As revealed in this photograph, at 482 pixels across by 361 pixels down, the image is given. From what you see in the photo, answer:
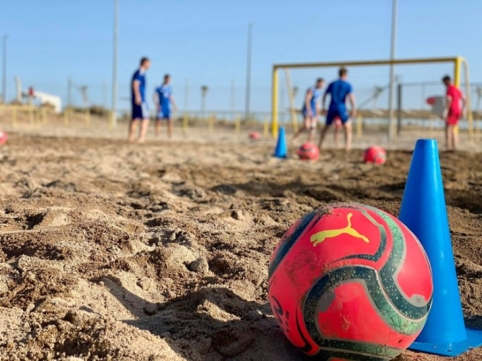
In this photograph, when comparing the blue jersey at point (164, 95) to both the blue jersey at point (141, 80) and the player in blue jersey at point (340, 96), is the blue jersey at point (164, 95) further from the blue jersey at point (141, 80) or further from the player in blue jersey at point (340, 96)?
the player in blue jersey at point (340, 96)

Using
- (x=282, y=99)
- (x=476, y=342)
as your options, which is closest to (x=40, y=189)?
(x=476, y=342)

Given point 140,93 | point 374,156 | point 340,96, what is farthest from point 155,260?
point 340,96

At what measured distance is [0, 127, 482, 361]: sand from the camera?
250 centimetres

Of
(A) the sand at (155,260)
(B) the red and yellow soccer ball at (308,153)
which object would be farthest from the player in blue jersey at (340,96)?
(A) the sand at (155,260)

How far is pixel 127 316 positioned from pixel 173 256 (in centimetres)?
75

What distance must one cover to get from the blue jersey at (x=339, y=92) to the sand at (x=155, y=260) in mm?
5395

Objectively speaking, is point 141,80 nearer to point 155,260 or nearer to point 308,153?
point 308,153

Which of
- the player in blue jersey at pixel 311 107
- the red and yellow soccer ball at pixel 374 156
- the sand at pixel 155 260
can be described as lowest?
the sand at pixel 155 260

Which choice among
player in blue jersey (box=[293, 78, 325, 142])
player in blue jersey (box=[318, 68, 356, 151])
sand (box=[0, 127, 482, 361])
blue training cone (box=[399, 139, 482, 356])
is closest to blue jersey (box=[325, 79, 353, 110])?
player in blue jersey (box=[318, 68, 356, 151])

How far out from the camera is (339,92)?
12.2 m

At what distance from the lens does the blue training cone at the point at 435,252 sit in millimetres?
2777

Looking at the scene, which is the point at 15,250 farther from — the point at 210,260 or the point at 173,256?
the point at 210,260

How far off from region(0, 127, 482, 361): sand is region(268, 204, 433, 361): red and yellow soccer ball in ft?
0.90

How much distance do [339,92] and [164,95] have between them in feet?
19.3
